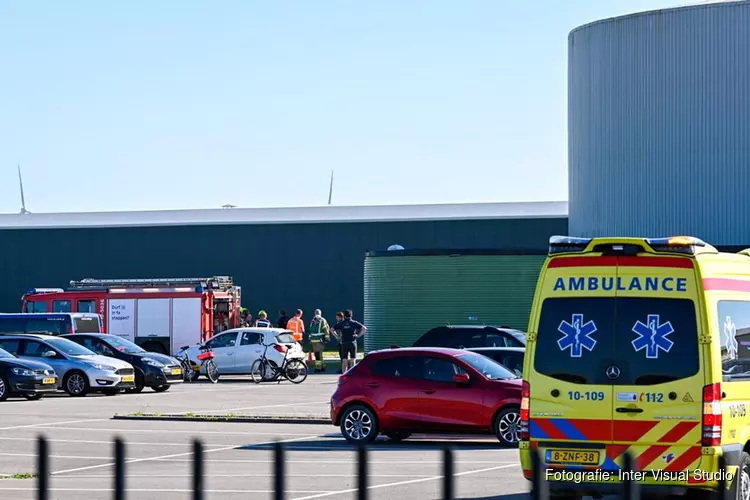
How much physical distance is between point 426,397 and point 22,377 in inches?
538

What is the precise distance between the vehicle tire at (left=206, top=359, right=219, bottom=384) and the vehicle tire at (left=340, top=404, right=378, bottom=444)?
57.8ft

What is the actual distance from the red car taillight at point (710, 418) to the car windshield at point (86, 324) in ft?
100

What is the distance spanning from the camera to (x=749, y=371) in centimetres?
1280

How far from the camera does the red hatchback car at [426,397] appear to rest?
20656mm

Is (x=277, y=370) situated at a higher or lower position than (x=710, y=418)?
lower

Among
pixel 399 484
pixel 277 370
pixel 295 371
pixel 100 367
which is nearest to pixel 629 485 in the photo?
pixel 399 484

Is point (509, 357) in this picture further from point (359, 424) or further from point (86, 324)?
point (86, 324)

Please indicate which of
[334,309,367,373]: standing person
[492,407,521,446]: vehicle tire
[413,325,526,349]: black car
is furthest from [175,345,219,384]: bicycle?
[492,407,521,446]: vehicle tire

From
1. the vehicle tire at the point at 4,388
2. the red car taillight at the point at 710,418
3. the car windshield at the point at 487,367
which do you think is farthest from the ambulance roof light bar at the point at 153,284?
the red car taillight at the point at 710,418

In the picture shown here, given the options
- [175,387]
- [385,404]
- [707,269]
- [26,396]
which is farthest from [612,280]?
[175,387]

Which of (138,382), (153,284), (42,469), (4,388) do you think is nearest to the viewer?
(42,469)

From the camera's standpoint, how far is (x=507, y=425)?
20.6 meters

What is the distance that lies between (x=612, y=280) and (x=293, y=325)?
102 ft

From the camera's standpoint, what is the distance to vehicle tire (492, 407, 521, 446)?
20.6 metres
